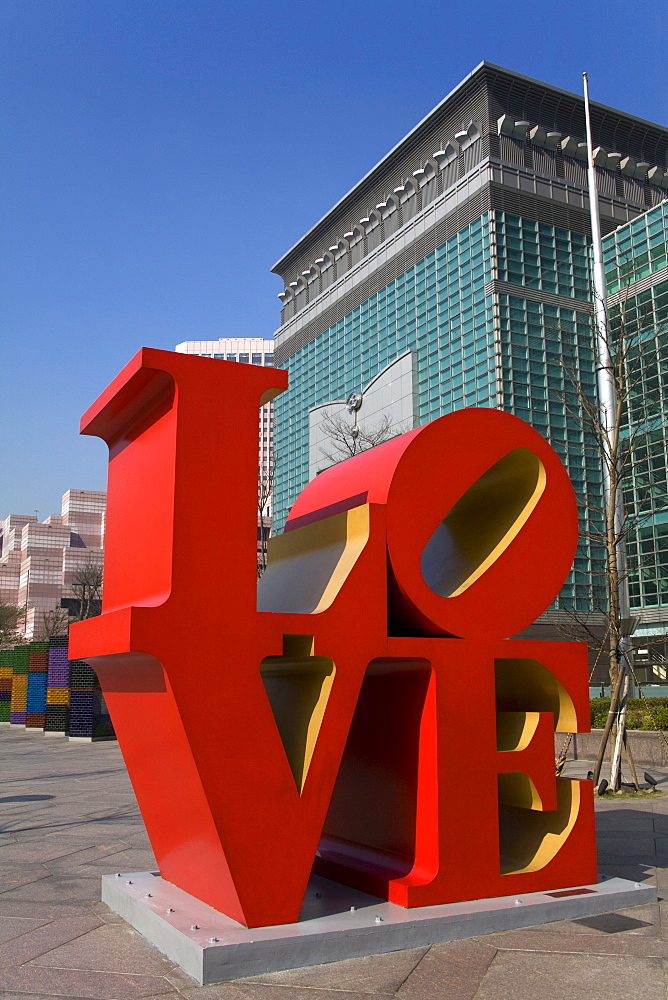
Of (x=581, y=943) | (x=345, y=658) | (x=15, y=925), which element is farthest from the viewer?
(x=15, y=925)

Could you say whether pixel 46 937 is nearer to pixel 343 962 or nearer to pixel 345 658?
pixel 343 962

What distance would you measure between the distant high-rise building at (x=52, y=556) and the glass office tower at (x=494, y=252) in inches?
2423

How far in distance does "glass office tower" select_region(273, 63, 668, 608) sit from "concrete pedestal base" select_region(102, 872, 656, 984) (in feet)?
113

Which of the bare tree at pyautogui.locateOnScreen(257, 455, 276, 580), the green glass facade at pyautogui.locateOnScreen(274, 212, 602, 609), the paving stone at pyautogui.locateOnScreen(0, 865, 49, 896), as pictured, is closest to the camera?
the paving stone at pyautogui.locateOnScreen(0, 865, 49, 896)

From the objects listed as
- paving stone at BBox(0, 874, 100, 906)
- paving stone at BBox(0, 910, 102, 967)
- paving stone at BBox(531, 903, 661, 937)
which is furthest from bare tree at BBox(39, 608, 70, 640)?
paving stone at BBox(531, 903, 661, 937)

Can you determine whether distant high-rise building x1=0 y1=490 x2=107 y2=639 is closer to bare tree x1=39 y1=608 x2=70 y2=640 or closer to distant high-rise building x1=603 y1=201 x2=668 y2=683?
bare tree x1=39 y1=608 x2=70 y2=640

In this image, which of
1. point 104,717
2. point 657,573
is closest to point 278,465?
point 657,573

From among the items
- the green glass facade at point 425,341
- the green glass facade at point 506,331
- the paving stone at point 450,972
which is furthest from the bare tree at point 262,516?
the green glass facade at point 506,331

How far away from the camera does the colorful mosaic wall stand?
27.2 metres

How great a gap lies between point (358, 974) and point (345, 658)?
1899mm

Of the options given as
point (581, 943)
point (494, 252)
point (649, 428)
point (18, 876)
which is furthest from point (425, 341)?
point (581, 943)

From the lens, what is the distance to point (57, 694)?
2925cm

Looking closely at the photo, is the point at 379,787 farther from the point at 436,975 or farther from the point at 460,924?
the point at 436,975

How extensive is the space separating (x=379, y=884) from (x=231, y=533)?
2.77 meters
